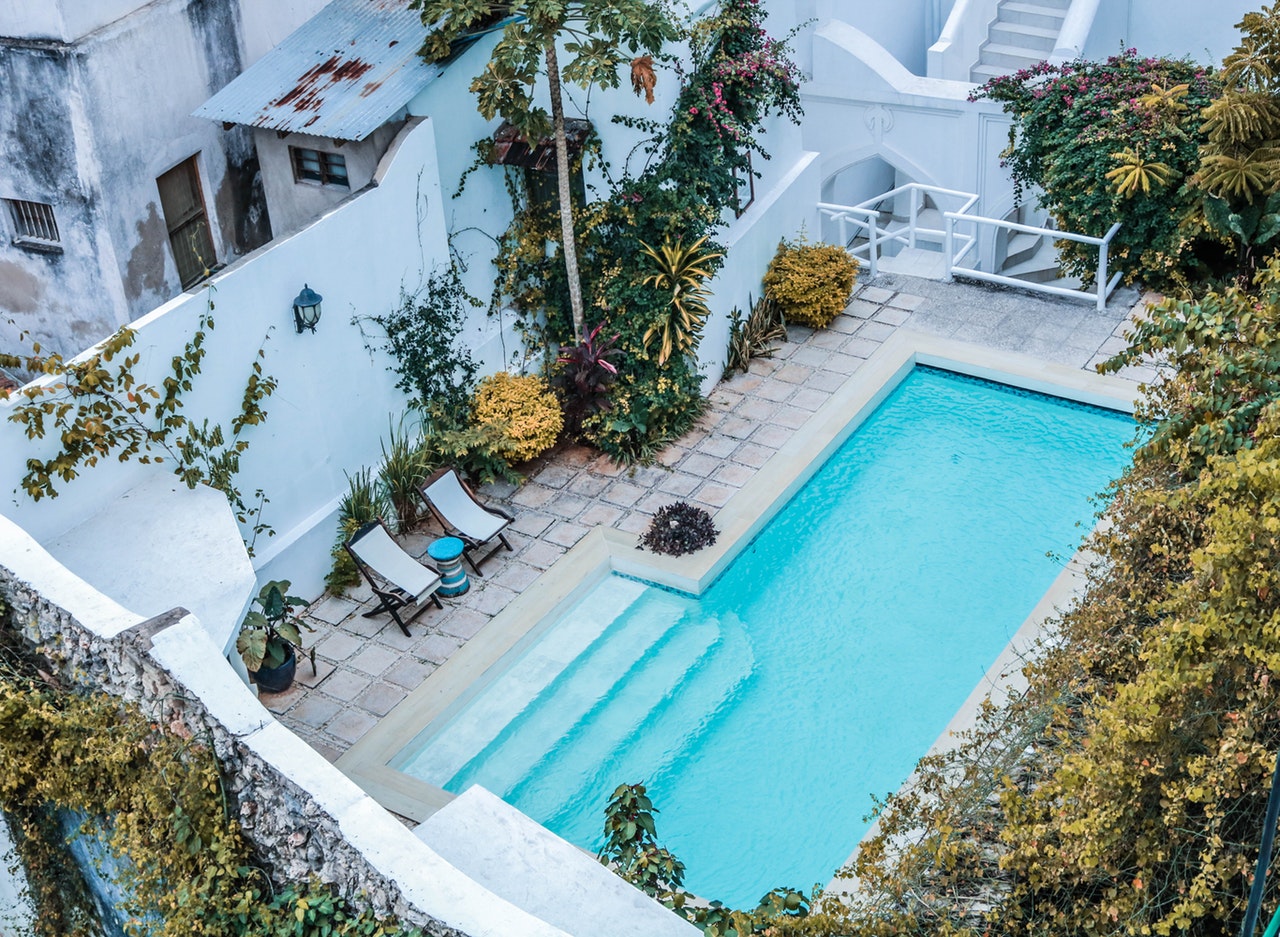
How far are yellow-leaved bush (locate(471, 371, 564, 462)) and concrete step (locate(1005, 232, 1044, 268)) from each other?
9648 mm

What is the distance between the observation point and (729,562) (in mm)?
12836

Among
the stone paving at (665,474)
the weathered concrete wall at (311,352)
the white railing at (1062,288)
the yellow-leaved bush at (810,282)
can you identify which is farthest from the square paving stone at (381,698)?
the white railing at (1062,288)

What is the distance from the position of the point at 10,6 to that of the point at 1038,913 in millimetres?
10336

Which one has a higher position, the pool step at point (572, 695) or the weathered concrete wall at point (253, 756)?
the weathered concrete wall at point (253, 756)

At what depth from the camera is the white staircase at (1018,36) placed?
791 inches

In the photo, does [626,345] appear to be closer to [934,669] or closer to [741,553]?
[741,553]

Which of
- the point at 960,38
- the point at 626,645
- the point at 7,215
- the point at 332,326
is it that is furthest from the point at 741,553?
the point at 960,38

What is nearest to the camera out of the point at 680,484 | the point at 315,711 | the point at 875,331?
the point at 315,711

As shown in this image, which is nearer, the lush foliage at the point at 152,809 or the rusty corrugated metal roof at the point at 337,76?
the lush foliage at the point at 152,809

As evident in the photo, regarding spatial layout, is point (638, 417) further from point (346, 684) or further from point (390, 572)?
point (346, 684)

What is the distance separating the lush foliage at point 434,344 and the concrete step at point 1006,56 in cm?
1016

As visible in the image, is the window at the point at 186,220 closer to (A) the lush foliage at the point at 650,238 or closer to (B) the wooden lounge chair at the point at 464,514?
(A) the lush foliage at the point at 650,238

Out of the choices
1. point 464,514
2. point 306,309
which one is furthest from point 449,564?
point 306,309

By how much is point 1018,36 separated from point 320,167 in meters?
11.5
